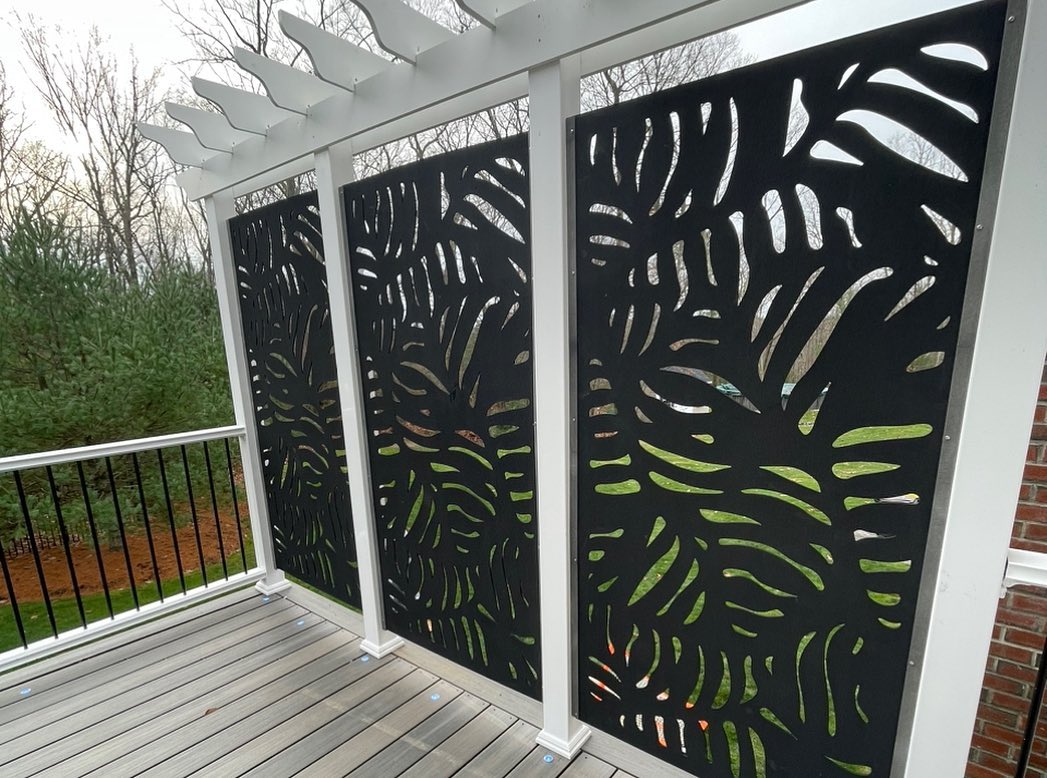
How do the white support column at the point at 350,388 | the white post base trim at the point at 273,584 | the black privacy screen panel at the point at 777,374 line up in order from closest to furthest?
the black privacy screen panel at the point at 777,374
the white support column at the point at 350,388
the white post base trim at the point at 273,584

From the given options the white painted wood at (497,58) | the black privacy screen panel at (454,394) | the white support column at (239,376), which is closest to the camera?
the white painted wood at (497,58)

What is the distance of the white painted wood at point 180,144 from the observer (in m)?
2.41

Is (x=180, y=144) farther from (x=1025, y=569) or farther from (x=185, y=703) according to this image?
(x=1025, y=569)

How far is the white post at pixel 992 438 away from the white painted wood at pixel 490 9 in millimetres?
1177

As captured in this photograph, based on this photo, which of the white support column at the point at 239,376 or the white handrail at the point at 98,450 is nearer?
the white handrail at the point at 98,450

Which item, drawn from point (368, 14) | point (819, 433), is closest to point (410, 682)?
point (819, 433)

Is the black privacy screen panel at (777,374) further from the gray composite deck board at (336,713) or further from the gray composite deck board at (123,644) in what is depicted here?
the gray composite deck board at (123,644)

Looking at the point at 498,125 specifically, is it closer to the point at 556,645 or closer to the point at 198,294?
the point at 198,294

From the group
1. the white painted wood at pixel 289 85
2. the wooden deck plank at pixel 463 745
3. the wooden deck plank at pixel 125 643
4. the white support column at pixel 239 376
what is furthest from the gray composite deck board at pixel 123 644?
the white painted wood at pixel 289 85

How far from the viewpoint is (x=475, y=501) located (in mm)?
1889

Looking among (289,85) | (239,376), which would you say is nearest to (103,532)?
(239,376)

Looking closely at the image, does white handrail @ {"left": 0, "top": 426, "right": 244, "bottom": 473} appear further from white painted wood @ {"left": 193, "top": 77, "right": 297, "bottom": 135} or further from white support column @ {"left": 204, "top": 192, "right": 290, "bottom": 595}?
white painted wood @ {"left": 193, "top": 77, "right": 297, "bottom": 135}

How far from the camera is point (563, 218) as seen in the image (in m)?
1.43

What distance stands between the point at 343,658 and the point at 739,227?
2.54m
